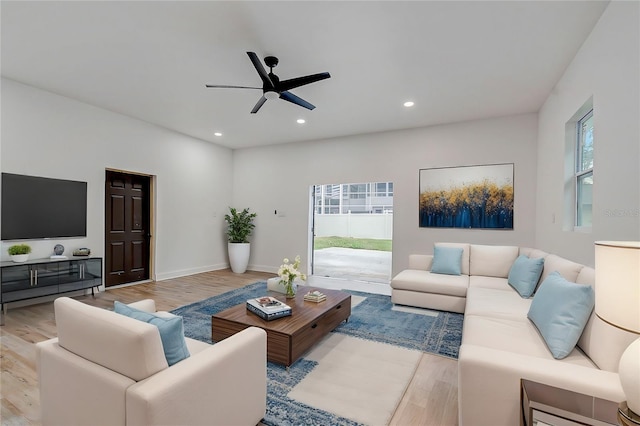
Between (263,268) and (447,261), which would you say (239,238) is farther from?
(447,261)

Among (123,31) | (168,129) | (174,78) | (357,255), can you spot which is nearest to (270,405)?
(123,31)

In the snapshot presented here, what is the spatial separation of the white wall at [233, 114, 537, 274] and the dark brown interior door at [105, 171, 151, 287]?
7.11 ft

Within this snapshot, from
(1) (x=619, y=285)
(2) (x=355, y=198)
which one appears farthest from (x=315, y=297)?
(2) (x=355, y=198)

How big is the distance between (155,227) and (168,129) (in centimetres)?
190

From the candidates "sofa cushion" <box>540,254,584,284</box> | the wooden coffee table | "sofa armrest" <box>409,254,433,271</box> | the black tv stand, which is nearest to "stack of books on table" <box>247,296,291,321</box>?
the wooden coffee table

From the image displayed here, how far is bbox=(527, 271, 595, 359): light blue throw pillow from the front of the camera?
68.5 inches

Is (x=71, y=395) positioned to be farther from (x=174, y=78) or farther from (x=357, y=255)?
(x=357, y=255)

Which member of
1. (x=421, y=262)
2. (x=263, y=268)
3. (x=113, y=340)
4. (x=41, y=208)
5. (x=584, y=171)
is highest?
(x=584, y=171)

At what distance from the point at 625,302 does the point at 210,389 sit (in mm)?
1652

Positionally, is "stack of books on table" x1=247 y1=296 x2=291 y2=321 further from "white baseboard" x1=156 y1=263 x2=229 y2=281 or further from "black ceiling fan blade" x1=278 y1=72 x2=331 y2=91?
"white baseboard" x1=156 y1=263 x2=229 y2=281

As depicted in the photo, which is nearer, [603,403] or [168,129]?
[603,403]

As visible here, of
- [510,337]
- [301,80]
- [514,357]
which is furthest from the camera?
[301,80]

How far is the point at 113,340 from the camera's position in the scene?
126 centimetres

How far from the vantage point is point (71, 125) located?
14.4ft
